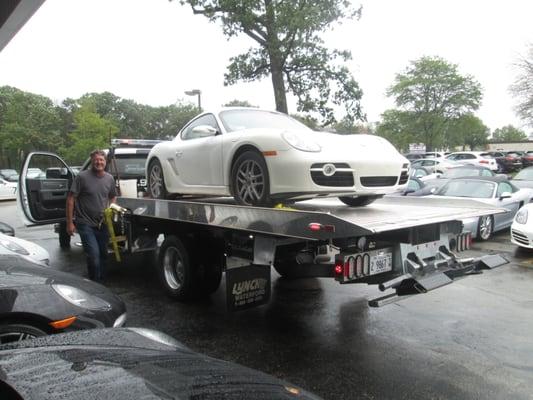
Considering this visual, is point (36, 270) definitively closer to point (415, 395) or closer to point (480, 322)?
point (415, 395)

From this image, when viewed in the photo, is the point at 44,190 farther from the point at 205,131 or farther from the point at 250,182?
the point at 250,182

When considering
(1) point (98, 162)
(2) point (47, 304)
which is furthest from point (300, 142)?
(1) point (98, 162)

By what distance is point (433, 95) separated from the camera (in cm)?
4084

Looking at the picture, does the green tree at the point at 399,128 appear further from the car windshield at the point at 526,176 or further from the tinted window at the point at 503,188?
the tinted window at the point at 503,188

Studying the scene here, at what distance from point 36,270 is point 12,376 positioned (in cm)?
229

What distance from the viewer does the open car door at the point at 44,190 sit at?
7.38 meters

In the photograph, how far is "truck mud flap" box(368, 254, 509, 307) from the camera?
3.85 meters

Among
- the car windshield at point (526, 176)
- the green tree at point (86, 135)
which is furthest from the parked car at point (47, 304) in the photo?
the green tree at point (86, 135)

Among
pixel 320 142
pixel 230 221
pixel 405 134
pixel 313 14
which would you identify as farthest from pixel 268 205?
pixel 405 134

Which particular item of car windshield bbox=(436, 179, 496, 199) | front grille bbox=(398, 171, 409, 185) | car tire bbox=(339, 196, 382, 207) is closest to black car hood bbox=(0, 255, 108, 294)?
car tire bbox=(339, 196, 382, 207)

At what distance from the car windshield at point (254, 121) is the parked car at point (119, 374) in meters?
3.37

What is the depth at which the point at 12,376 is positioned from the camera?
1.67 m

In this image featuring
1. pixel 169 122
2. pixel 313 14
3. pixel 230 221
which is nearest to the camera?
pixel 230 221

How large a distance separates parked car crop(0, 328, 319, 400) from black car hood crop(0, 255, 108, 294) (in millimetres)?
1233
